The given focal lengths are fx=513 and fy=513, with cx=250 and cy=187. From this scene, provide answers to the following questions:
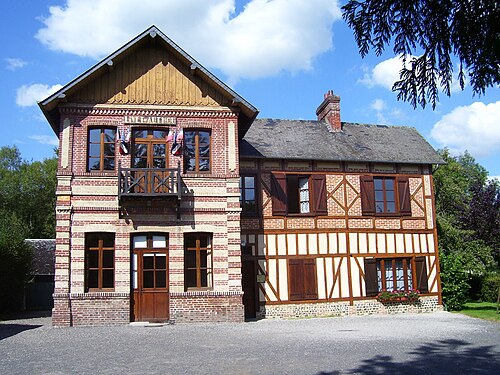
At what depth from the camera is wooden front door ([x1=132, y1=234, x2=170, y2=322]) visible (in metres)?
14.6

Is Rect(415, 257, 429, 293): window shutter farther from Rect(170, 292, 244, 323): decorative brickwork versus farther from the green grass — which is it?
Rect(170, 292, 244, 323): decorative brickwork

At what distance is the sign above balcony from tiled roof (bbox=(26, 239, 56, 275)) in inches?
481

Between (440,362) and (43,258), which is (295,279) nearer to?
(440,362)

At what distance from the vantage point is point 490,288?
2077cm

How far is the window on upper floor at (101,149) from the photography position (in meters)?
15.0

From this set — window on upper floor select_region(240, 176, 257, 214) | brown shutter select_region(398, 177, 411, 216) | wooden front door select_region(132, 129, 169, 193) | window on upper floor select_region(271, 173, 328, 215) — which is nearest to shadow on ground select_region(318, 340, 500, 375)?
window on upper floor select_region(271, 173, 328, 215)

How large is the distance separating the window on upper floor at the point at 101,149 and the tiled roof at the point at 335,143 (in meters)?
4.29

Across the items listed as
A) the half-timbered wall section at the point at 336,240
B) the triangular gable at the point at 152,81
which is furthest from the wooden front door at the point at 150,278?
the triangular gable at the point at 152,81

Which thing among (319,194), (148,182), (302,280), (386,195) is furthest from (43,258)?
(386,195)

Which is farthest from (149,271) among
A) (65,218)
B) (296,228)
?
(296,228)

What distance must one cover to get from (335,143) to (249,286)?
20.6 ft

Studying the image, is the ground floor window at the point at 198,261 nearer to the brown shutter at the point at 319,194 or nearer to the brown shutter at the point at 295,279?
the brown shutter at the point at 295,279

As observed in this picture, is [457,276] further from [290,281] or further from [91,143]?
[91,143]

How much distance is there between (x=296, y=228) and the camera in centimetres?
1727
